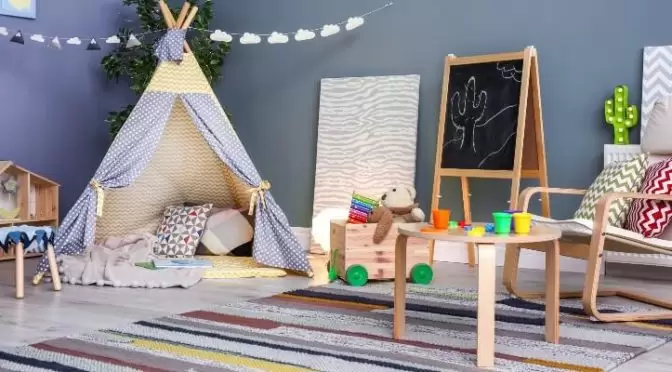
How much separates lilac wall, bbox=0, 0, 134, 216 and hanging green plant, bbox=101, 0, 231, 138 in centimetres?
24

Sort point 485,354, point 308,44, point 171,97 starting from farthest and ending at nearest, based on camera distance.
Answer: point 308,44 < point 171,97 < point 485,354

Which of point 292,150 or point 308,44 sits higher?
point 308,44

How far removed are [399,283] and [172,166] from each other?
213cm

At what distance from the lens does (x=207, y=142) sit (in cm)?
423

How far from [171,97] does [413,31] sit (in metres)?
1.49

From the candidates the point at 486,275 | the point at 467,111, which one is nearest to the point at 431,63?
the point at 467,111

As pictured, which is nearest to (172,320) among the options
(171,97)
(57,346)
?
(57,346)

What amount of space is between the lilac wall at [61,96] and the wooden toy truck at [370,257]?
229 cm

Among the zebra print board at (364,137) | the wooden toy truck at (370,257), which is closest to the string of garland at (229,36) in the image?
the zebra print board at (364,137)

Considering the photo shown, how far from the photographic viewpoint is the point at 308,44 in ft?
17.2

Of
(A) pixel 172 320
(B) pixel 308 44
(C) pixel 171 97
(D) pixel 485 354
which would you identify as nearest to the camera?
(D) pixel 485 354

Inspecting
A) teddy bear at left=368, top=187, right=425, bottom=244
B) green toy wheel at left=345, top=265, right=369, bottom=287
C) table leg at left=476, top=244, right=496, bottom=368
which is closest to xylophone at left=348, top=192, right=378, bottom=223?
teddy bear at left=368, top=187, right=425, bottom=244

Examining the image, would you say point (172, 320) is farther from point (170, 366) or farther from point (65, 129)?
point (65, 129)

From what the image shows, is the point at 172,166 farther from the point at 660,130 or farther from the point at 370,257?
the point at 660,130
